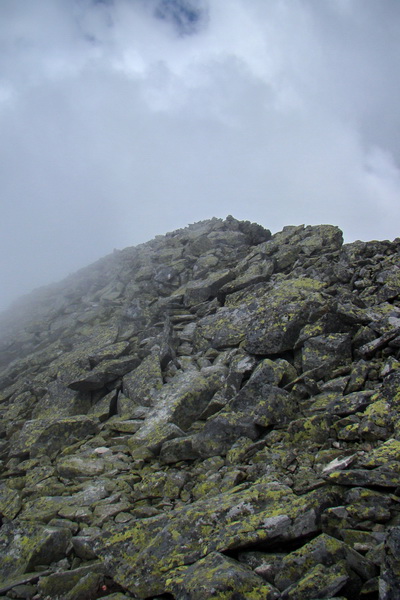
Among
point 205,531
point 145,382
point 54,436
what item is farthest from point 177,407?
point 205,531

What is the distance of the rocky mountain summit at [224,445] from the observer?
6547 mm

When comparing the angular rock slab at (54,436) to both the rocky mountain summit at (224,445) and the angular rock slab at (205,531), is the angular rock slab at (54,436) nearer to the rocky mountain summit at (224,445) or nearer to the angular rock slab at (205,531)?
the rocky mountain summit at (224,445)

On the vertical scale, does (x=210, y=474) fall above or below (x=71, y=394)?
below

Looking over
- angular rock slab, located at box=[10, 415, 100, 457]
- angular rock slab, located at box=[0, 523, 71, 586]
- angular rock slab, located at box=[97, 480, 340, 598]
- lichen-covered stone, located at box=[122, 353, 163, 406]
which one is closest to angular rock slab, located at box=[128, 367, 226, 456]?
lichen-covered stone, located at box=[122, 353, 163, 406]

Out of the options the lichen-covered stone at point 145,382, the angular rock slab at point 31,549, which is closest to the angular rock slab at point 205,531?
the angular rock slab at point 31,549

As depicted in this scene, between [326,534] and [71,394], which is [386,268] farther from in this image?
[71,394]

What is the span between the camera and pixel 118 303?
3147cm

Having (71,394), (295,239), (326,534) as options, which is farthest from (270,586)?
(295,239)

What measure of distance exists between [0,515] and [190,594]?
873cm

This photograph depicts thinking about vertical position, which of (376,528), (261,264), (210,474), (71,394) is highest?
(261,264)

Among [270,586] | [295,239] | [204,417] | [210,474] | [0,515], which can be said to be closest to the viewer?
[270,586]

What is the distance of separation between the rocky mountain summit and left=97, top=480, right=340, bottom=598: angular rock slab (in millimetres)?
36

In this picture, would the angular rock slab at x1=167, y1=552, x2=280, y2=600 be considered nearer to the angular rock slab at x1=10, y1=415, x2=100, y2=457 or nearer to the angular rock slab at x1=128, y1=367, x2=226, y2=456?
the angular rock slab at x1=128, y1=367, x2=226, y2=456

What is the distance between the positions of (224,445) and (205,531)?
13.2 feet
